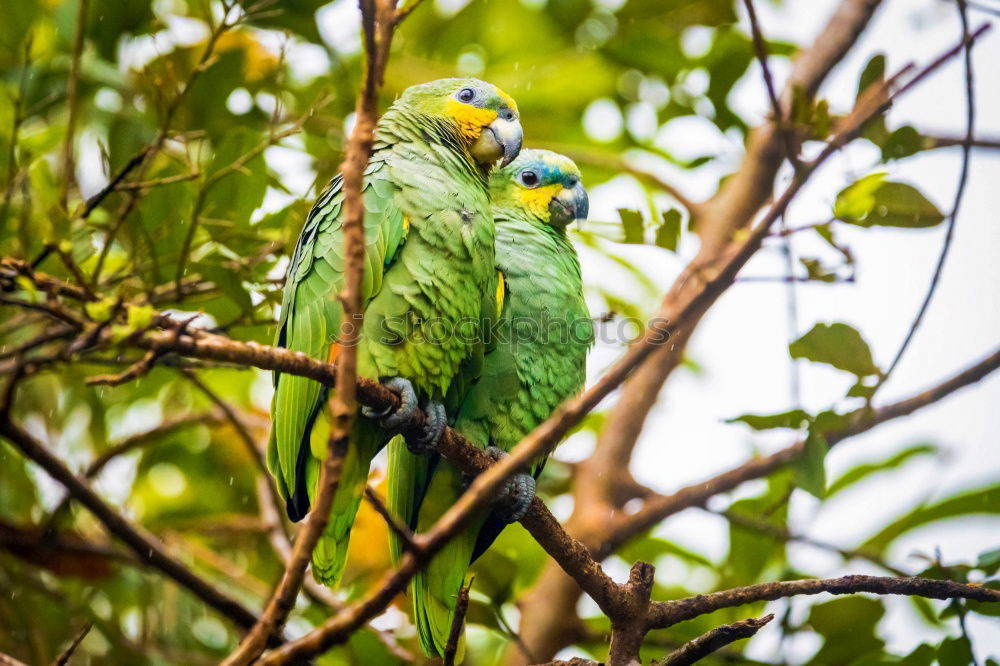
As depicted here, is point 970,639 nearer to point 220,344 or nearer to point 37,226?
point 220,344

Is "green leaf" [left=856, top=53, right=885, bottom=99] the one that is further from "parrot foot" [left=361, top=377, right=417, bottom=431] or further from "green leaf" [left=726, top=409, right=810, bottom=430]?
"parrot foot" [left=361, top=377, right=417, bottom=431]

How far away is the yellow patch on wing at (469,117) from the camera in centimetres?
297

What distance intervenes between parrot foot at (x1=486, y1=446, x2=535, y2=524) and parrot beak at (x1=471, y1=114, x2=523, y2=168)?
3.42 feet

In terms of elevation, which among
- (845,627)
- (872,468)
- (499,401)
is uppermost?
(872,468)

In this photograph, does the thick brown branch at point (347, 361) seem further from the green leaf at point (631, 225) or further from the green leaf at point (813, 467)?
the green leaf at point (813, 467)

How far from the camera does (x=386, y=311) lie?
8.08 ft

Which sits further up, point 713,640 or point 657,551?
point 657,551

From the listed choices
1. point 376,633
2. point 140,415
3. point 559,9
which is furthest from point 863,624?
point 140,415

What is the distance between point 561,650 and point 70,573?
1855 mm

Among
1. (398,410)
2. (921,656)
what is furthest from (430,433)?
(921,656)

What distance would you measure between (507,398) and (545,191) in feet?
2.96

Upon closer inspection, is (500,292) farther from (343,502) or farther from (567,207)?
(343,502)

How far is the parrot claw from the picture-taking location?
2.39m

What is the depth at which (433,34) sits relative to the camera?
4.09 metres
